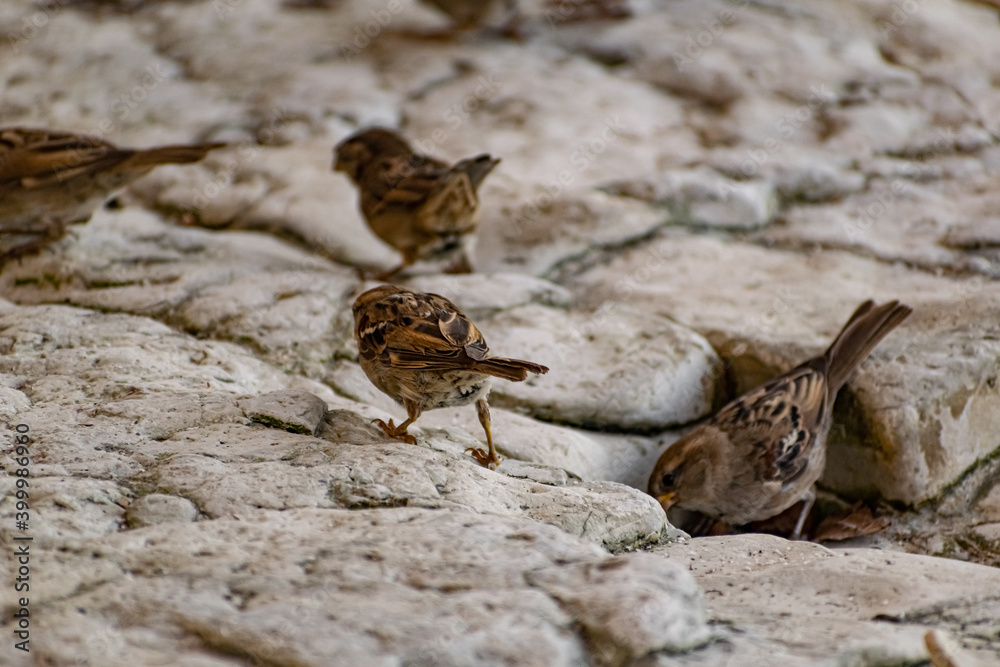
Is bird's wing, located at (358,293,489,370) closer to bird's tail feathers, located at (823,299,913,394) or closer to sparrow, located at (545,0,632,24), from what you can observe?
bird's tail feathers, located at (823,299,913,394)

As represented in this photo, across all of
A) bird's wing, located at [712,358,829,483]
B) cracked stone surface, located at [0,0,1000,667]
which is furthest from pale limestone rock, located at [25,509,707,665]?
bird's wing, located at [712,358,829,483]

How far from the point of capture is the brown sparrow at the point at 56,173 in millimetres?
5352

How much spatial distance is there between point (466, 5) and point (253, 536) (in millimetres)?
6047

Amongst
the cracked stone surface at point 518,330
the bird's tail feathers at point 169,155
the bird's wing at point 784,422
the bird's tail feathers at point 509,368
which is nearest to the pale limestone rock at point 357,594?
the cracked stone surface at point 518,330

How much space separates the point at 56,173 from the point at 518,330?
2766mm

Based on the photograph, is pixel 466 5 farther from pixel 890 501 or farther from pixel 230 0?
pixel 890 501

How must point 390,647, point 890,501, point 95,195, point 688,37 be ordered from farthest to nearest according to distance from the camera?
point 688,37, point 95,195, point 890,501, point 390,647

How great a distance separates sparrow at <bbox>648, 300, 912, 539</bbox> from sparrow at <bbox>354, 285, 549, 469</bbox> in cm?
108

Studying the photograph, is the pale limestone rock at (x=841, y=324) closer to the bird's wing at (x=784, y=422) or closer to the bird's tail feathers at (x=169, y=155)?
the bird's wing at (x=784, y=422)

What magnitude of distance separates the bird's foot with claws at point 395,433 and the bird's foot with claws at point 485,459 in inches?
10.6

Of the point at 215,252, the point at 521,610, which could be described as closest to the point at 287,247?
the point at 215,252

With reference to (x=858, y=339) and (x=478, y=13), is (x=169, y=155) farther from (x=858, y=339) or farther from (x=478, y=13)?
(x=858, y=339)

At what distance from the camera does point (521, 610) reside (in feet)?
7.78

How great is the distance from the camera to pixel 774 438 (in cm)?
450
